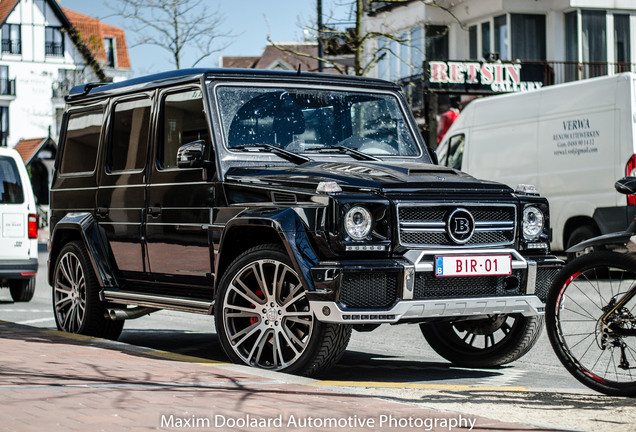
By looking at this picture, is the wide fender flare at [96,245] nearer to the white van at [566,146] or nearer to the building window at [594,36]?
the white van at [566,146]

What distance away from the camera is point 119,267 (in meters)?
8.98

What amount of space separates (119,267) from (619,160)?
28.7 feet

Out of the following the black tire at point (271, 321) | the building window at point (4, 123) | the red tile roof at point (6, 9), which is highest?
the red tile roof at point (6, 9)

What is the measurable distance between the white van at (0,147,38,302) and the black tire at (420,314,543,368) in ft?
24.4

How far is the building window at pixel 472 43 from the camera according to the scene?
35.6m

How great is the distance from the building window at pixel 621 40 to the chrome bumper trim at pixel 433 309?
27774 mm

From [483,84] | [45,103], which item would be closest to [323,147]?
[483,84]

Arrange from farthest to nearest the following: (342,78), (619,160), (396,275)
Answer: (619,160)
(342,78)
(396,275)

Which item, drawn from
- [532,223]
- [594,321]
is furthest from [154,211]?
[594,321]

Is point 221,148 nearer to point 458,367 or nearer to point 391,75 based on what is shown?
point 458,367

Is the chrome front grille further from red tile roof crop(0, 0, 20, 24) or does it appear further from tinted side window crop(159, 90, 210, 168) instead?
red tile roof crop(0, 0, 20, 24)

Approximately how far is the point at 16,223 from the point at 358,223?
8675 millimetres

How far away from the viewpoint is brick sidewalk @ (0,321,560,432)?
4.97 m

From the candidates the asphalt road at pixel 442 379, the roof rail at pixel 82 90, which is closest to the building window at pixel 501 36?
the asphalt road at pixel 442 379
